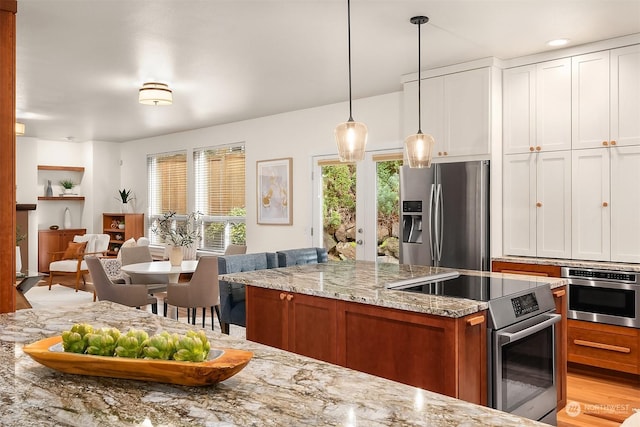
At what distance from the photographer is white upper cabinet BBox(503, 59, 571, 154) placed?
13.6 feet

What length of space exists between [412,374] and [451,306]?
0.40 meters

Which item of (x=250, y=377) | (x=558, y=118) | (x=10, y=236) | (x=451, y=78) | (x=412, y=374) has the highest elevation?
(x=451, y=78)

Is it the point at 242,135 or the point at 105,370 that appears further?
the point at 242,135

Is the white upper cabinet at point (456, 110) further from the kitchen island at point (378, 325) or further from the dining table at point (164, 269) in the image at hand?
the dining table at point (164, 269)

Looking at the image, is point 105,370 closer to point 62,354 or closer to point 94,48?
point 62,354

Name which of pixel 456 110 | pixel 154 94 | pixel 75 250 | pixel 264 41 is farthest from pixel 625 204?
pixel 75 250

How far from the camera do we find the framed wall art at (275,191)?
6781mm

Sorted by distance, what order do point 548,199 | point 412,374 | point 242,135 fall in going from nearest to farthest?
point 412,374
point 548,199
point 242,135

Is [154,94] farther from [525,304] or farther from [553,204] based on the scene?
[525,304]

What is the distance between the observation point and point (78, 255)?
308 inches

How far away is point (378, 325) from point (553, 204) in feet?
8.25

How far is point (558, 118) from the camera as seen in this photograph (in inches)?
165

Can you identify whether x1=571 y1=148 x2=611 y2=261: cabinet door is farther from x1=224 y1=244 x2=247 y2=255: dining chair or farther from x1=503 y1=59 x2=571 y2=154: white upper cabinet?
x1=224 y1=244 x2=247 y2=255: dining chair

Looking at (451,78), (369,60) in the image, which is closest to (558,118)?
(451,78)
